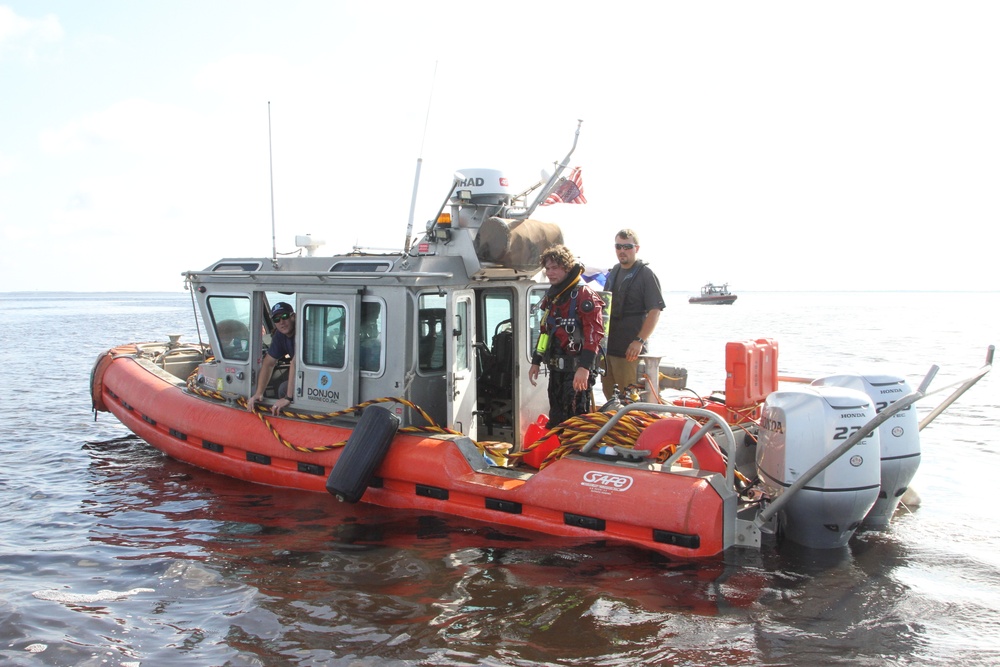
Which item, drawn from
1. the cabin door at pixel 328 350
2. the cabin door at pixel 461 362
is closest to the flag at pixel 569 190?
the cabin door at pixel 461 362

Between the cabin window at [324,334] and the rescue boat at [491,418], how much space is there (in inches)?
0.7

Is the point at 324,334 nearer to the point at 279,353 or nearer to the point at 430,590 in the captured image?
the point at 279,353

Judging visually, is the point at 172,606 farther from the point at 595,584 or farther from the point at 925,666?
the point at 925,666

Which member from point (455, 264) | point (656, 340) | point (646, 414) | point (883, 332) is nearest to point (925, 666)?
point (646, 414)

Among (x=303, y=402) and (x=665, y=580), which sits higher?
(x=303, y=402)

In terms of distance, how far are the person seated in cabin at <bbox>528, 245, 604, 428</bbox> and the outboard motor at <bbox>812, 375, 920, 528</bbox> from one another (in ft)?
5.48

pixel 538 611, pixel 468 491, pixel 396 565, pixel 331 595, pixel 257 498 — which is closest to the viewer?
pixel 538 611

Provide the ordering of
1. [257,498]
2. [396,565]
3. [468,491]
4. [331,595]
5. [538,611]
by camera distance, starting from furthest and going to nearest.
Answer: [257,498] → [468,491] → [396,565] → [331,595] → [538,611]

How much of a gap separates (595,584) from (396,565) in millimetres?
1341

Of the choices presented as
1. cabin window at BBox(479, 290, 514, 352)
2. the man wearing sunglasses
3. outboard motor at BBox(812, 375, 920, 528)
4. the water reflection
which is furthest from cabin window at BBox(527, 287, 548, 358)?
outboard motor at BBox(812, 375, 920, 528)

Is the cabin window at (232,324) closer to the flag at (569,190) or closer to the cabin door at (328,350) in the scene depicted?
the cabin door at (328,350)

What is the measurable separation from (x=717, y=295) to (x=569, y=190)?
57.3m

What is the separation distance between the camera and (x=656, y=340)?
94.5 feet

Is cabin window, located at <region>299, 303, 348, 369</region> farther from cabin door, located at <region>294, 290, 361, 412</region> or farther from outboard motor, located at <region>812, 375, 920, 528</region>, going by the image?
outboard motor, located at <region>812, 375, 920, 528</region>
